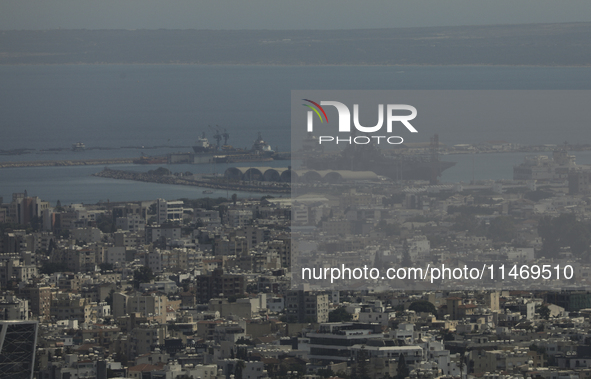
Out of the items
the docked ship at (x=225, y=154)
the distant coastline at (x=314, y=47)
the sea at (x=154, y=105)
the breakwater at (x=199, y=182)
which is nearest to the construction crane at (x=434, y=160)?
the breakwater at (x=199, y=182)

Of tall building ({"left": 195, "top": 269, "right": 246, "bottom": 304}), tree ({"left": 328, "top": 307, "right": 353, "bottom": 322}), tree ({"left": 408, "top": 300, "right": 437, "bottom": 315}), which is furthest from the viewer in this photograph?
tall building ({"left": 195, "top": 269, "right": 246, "bottom": 304})

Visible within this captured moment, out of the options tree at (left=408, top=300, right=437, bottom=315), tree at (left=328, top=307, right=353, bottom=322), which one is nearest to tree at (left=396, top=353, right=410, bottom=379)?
tree at (left=328, top=307, right=353, bottom=322)

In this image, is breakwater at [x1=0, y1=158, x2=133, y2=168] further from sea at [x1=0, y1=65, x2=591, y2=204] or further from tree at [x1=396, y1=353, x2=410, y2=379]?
tree at [x1=396, y1=353, x2=410, y2=379]

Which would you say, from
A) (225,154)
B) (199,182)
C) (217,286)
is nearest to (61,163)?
(225,154)

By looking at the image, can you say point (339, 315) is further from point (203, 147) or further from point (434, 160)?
point (203, 147)

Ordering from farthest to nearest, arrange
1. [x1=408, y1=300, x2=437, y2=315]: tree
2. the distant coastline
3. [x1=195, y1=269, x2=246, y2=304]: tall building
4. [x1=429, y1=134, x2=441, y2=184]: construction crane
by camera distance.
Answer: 1. the distant coastline
2. [x1=429, y1=134, x2=441, y2=184]: construction crane
3. [x1=195, y1=269, x2=246, y2=304]: tall building
4. [x1=408, y1=300, x2=437, y2=315]: tree

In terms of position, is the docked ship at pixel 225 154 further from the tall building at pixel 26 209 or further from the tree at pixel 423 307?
the tree at pixel 423 307
